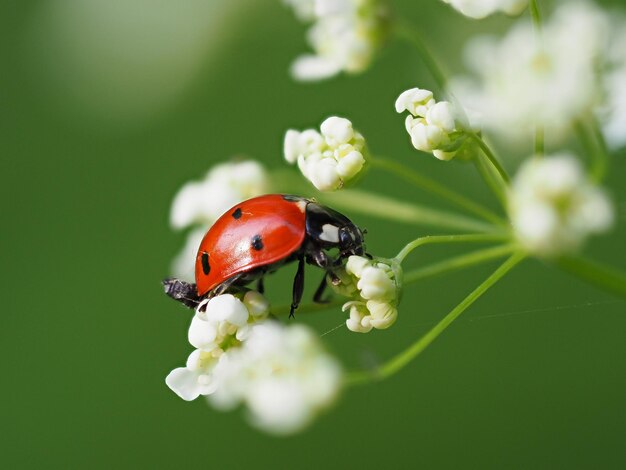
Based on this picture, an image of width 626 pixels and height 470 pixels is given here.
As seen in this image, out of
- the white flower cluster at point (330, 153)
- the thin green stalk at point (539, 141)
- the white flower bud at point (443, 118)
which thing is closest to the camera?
the thin green stalk at point (539, 141)

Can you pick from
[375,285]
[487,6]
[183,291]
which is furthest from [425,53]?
[183,291]

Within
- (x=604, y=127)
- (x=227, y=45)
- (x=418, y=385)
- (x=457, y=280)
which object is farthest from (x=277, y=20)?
(x=604, y=127)

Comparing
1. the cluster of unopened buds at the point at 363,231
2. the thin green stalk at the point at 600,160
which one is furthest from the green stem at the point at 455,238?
the thin green stalk at the point at 600,160

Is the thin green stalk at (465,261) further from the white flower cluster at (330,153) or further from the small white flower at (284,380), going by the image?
the small white flower at (284,380)

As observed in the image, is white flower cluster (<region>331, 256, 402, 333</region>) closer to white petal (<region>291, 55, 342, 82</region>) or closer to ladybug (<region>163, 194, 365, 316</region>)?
ladybug (<region>163, 194, 365, 316</region>)

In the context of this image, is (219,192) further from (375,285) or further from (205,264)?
(375,285)
